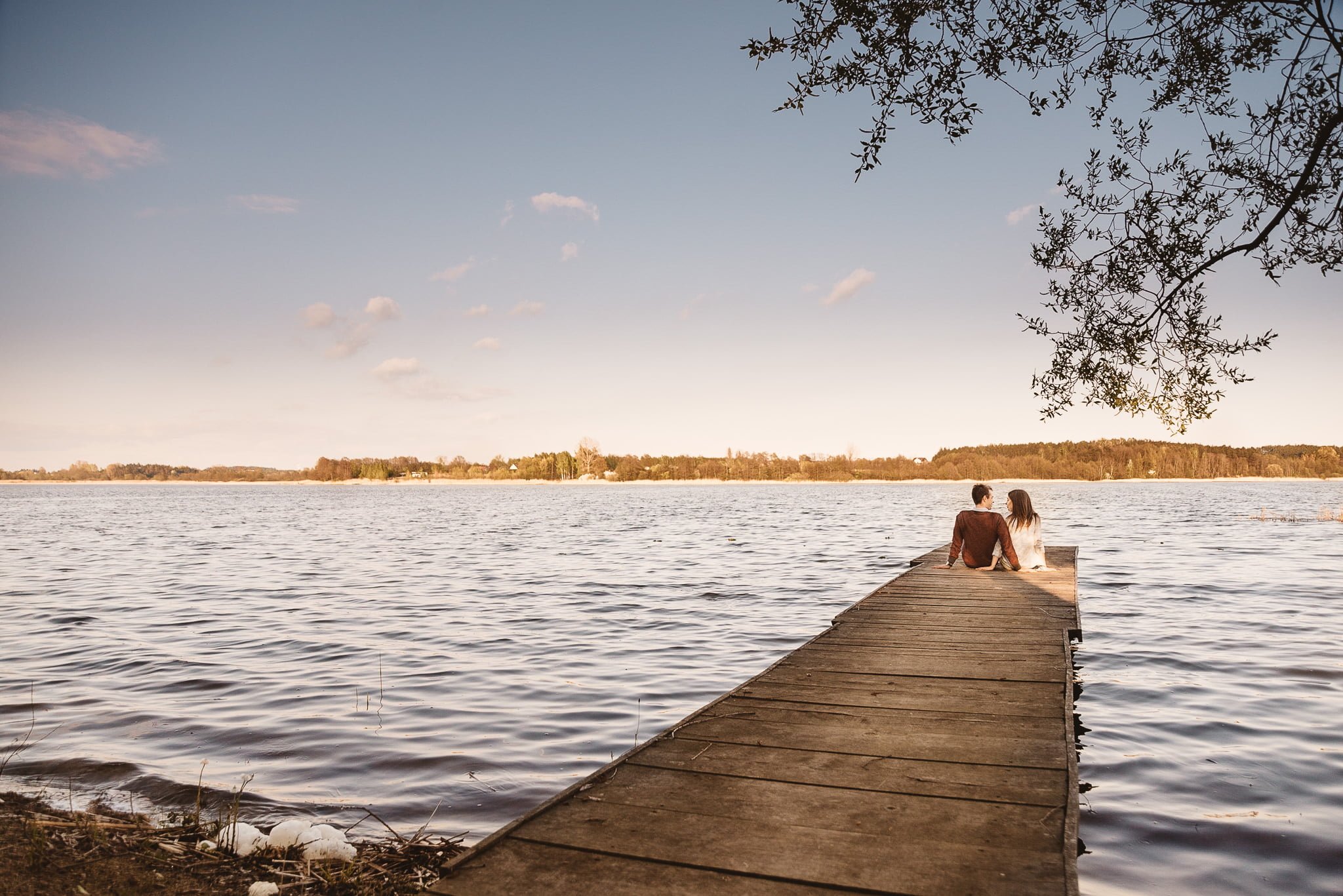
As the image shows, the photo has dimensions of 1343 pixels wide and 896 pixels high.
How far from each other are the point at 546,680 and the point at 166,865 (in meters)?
7.33

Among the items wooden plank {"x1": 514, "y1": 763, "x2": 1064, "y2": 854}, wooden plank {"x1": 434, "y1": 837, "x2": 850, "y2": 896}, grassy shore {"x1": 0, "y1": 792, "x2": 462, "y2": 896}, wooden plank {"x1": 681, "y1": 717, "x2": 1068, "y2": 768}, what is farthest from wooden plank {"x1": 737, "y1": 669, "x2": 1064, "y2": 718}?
wooden plank {"x1": 434, "y1": 837, "x2": 850, "y2": 896}

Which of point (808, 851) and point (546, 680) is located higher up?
point (808, 851)

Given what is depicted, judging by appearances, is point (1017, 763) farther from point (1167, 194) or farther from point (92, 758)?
point (92, 758)

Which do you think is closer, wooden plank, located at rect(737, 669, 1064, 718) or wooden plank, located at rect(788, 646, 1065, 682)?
wooden plank, located at rect(737, 669, 1064, 718)

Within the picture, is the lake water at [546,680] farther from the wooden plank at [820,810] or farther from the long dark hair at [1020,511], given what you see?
the long dark hair at [1020,511]

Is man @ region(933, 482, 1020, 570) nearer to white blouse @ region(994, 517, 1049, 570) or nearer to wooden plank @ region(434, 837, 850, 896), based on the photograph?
white blouse @ region(994, 517, 1049, 570)

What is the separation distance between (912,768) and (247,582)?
23743 millimetres

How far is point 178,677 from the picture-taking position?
12.5m

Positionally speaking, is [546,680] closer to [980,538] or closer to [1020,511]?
[980,538]

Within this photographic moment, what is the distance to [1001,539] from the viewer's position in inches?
694

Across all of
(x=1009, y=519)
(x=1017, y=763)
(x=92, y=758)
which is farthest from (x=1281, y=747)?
(x=92, y=758)

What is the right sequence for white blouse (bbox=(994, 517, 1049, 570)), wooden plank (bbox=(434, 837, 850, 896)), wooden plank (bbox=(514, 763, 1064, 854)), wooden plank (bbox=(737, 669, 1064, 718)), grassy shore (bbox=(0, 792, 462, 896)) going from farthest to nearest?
white blouse (bbox=(994, 517, 1049, 570)) → wooden plank (bbox=(737, 669, 1064, 718)) → grassy shore (bbox=(0, 792, 462, 896)) → wooden plank (bbox=(514, 763, 1064, 854)) → wooden plank (bbox=(434, 837, 850, 896))

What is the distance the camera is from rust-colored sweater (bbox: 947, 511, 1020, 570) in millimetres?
17531

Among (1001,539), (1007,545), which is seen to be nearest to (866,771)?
(1007,545)
